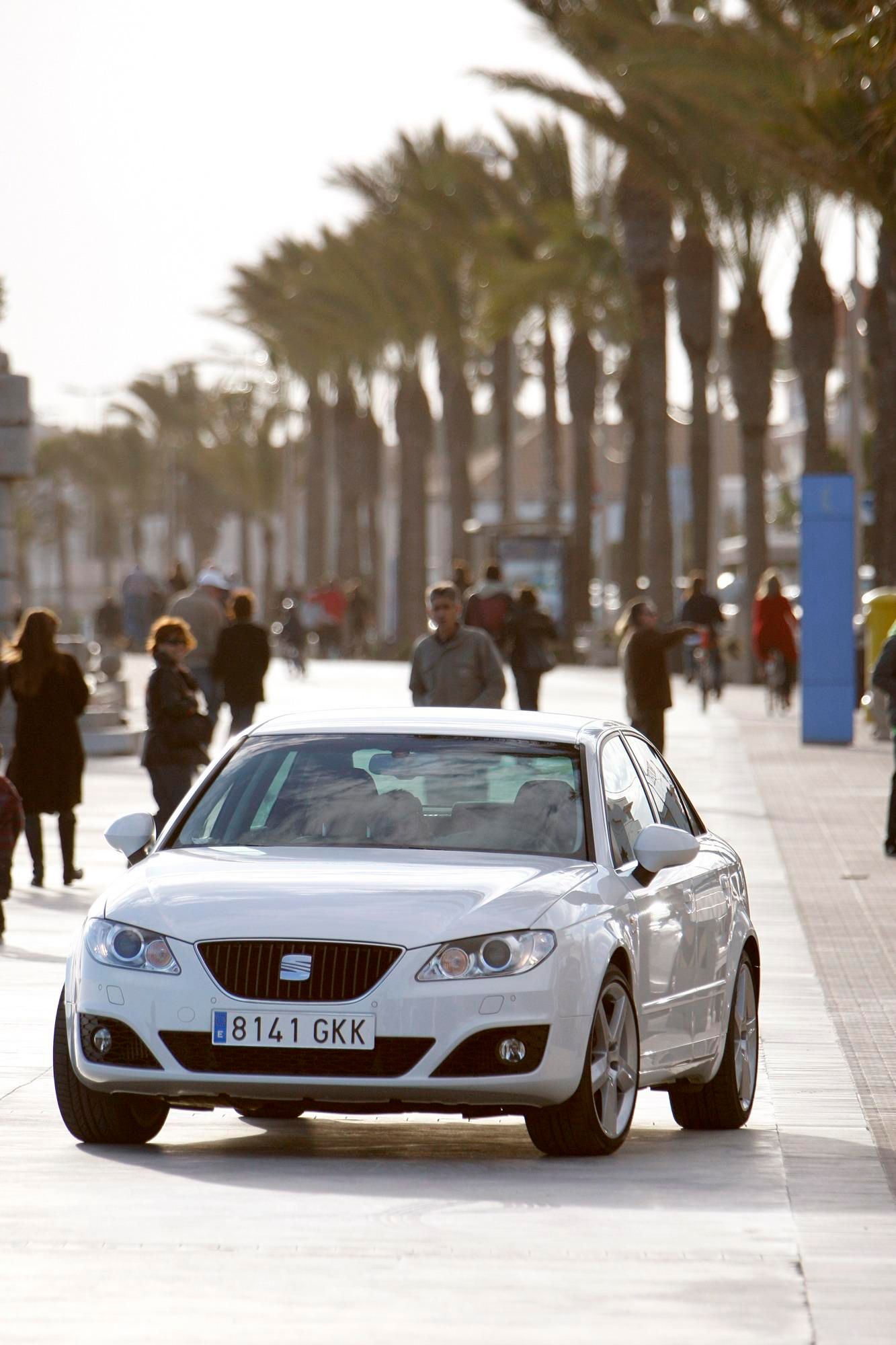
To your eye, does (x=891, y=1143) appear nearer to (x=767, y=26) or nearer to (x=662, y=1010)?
(x=662, y=1010)

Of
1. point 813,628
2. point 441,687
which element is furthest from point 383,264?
point 441,687

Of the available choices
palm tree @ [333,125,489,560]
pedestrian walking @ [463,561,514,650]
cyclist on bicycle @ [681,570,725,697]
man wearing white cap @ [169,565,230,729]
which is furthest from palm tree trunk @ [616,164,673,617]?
man wearing white cap @ [169,565,230,729]

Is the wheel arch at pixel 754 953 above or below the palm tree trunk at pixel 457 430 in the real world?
below

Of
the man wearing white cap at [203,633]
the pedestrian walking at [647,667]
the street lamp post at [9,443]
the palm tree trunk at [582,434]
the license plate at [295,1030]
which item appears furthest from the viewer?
the palm tree trunk at [582,434]

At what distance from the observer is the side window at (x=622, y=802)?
815cm

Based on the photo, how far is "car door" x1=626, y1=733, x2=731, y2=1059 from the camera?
27.1 ft

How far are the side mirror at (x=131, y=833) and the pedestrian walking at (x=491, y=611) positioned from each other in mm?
18013

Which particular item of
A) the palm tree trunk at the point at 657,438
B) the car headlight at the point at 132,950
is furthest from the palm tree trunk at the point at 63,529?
the car headlight at the point at 132,950

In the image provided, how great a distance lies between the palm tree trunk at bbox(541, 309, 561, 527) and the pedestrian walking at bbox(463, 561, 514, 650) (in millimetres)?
35624

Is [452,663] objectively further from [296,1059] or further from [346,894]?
[296,1059]

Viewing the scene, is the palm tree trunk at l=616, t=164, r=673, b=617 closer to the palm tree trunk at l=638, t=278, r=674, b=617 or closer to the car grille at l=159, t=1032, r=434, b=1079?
the palm tree trunk at l=638, t=278, r=674, b=617

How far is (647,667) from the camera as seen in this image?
22703 millimetres

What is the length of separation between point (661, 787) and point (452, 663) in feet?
26.8

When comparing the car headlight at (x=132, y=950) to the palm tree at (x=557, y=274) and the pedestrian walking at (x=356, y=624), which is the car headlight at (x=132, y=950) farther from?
the pedestrian walking at (x=356, y=624)
